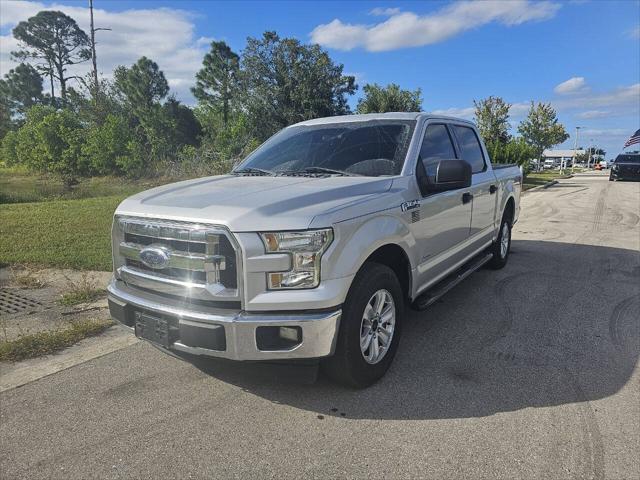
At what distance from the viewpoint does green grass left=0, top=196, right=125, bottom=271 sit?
649cm

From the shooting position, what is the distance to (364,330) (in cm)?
315

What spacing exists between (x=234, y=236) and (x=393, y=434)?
1.50 m

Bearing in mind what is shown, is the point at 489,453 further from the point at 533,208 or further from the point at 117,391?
the point at 533,208

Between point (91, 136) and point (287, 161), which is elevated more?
point (91, 136)

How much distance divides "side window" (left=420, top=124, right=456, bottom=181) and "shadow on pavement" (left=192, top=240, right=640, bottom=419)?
1504 millimetres

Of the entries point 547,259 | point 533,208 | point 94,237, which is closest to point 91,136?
point 94,237

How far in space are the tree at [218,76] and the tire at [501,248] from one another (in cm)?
4282

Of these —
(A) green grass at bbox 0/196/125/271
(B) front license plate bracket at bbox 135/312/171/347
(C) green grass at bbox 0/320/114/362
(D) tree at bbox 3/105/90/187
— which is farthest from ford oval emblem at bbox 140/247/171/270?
(D) tree at bbox 3/105/90/187

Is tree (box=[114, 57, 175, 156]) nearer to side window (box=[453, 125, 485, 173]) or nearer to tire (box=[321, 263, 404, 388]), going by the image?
side window (box=[453, 125, 485, 173])

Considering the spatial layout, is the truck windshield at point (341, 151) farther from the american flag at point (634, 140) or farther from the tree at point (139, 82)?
the tree at point (139, 82)

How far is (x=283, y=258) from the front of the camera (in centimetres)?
266

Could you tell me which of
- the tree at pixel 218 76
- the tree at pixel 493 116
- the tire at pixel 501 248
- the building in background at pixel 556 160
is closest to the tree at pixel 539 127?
the building in background at pixel 556 160

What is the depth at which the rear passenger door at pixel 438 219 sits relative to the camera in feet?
12.5

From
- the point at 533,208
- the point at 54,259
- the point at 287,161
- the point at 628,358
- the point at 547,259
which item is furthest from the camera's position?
the point at 533,208
